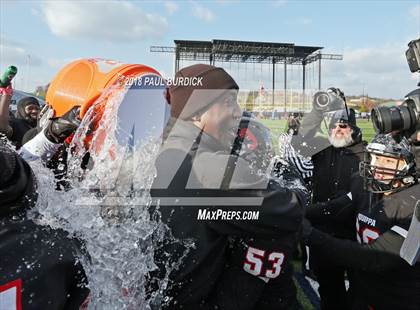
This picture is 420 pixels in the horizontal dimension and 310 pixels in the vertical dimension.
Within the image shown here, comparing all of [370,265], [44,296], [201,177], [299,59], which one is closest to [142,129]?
[201,177]

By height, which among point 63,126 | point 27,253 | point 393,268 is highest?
point 63,126

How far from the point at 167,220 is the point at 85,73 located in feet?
→ 2.80

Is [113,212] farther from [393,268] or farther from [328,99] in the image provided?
[328,99]

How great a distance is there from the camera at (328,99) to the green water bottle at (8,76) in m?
2.43

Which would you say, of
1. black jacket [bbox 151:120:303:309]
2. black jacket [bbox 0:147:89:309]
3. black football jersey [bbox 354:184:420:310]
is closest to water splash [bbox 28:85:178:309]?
black jacket [bbox 151:120:303:309]

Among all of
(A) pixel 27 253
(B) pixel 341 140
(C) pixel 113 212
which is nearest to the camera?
(A) pixel 27 253

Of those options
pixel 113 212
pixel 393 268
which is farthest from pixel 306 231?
pixel 113 212

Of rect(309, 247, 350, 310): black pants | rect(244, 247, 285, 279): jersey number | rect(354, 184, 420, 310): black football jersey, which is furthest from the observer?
rect(309, 247, 350, 310): black pants

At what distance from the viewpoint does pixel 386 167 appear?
2.37 meters

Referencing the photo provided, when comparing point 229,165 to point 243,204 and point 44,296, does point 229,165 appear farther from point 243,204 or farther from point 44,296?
point 44,296

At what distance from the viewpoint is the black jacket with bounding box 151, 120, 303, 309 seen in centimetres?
152

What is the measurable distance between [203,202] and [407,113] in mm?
1086

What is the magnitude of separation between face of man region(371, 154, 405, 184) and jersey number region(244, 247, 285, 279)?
1018 millimetres

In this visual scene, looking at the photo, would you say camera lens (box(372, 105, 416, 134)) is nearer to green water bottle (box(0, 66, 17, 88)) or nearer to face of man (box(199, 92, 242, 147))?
face of man (box(199, 92, 242, 147))
